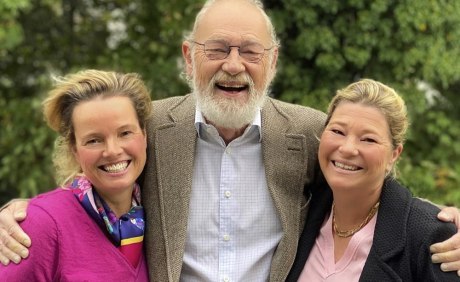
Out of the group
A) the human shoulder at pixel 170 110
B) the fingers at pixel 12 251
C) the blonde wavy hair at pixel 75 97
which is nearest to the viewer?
the fingers at pixel 12 251

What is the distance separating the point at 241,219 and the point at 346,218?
0.48m

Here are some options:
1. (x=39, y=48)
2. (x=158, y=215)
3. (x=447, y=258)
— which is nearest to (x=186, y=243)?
(x=158, y=215)

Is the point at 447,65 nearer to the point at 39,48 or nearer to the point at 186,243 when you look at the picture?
the point at 186,243

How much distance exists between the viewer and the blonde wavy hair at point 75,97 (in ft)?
8.26

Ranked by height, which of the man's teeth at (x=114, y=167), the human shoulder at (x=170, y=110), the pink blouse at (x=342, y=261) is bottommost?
the pink blouse at (x=342, y=261)

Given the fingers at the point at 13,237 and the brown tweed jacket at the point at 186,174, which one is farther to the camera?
the brown tweed jacket at the point at 186,174

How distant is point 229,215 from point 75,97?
85 cm

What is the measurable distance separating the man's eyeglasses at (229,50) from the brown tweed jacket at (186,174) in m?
0.31

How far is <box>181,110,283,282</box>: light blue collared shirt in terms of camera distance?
2.82 m

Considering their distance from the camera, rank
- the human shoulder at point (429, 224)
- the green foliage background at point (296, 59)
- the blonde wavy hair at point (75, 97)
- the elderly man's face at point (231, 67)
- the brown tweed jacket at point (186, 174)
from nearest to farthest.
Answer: the human shoulder at point (429, 224) → the blonde wavy hair at point (75, 97) → the brown tweed jacket at point (186, 174) → the elderly man's face at point (231, 67) → the green foliage background at point (296, 59)

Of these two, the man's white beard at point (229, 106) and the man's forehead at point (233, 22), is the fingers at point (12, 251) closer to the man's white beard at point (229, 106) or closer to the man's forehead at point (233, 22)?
the man's white beard at point (229, 106)

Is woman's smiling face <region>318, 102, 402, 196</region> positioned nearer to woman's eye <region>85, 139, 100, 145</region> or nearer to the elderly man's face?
the elderly man's face

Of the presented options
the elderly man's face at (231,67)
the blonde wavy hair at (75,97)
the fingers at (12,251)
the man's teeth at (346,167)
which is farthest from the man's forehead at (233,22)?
the fingers at (12,251)

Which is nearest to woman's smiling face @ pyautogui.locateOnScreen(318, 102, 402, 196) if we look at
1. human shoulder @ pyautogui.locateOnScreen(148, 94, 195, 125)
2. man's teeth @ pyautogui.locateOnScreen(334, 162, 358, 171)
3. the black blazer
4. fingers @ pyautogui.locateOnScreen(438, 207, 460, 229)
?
man's teeth @ pyautogui.locateOnScreen(334, 162, 358, 171)
